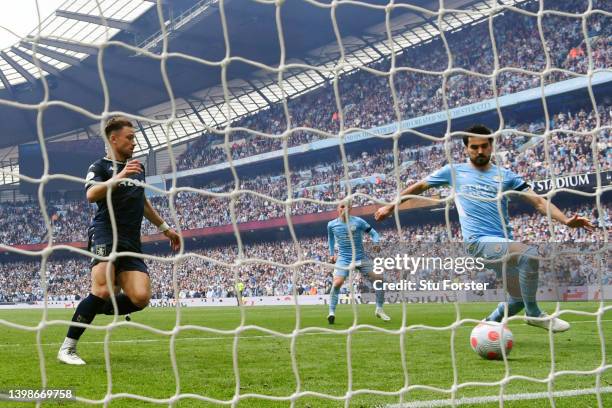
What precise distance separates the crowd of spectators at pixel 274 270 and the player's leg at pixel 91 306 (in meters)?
11.2

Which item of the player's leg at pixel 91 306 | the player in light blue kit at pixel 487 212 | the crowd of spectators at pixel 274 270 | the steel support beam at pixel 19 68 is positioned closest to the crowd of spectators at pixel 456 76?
the crowd of spectators at pixel 274 270

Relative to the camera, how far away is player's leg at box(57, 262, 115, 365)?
4.86 metres

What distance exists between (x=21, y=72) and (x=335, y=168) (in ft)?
52.8

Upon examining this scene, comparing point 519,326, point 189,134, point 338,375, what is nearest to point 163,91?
point 189,134

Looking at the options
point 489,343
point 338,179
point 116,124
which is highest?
point 338,179

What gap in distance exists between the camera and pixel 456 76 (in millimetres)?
30938

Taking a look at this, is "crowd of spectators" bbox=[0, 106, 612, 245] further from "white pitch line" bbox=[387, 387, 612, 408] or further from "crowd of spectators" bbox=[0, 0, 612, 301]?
"white pitch line" bbox=[387, 387, 612, 408]

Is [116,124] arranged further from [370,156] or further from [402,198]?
[370,156]

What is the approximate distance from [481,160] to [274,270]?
80.7 feet

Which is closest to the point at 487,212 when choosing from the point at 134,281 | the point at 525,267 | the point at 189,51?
the point at 525,267

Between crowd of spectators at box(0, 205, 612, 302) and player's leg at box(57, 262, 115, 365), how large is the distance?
11166 millimetres

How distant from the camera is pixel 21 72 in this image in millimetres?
Result: 34438

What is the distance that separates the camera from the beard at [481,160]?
5.00 m

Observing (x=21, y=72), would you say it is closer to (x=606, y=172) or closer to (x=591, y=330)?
(x=606, y=172)
